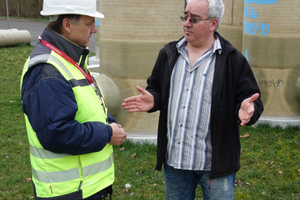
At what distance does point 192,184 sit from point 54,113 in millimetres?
1480

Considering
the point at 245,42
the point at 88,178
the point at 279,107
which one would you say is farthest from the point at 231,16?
the point at 88,178

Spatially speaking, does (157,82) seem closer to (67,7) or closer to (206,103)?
(206,103)

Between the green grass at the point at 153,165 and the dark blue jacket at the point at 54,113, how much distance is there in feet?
8.45

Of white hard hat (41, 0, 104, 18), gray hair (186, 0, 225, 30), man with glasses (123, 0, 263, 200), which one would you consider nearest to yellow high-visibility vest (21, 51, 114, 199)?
white hard hat (41, 0, 104, 18)

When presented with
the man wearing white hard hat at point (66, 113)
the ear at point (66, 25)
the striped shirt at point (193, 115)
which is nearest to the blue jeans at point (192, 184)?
the striped shirt at point (193, 115)

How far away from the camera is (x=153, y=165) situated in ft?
19.1

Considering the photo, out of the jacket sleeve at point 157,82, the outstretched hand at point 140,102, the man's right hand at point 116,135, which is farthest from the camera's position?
the jacket sleeve at point 157,82

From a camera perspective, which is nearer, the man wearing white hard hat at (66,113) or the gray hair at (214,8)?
the man wearing white hard hat at (66,113)

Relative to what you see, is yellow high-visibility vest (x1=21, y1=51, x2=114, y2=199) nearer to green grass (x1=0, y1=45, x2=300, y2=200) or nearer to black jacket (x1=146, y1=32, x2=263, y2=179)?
black jacket (x1=146, y1=32, x2=263, y2=179)

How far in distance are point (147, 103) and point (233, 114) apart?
2.50 feet

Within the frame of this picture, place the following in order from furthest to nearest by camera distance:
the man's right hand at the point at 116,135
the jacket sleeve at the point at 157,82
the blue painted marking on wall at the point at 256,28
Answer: the blue painted marking on wall at the point at 256,28
the jacket sleeve at the point at 157,82
the man's right hand at the point at 116,135

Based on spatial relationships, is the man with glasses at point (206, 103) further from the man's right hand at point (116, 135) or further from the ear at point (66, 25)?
the ear at point (66, 25)

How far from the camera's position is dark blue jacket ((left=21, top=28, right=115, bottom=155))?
2.42m

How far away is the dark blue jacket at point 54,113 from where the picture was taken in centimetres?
242
